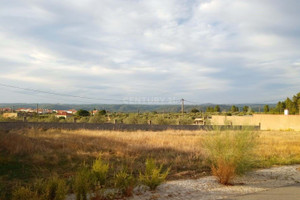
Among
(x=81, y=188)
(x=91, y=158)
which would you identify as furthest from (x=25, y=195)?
(x=91, y=158)

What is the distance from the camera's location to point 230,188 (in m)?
8.99

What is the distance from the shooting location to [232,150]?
33.2 ft

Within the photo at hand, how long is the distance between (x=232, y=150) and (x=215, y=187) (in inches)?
63.6

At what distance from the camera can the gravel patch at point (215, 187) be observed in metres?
8.05

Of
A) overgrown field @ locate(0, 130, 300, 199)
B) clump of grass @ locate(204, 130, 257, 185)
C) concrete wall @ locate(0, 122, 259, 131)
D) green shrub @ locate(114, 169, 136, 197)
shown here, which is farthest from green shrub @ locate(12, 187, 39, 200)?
concrete wall @ locate(0, 122, 259, 131)

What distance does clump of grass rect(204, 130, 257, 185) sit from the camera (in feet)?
32.5

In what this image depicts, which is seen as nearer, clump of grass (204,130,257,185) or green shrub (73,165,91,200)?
green shrub (73,165,91,200)

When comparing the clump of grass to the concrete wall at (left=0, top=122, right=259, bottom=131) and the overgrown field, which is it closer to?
the overgrown field

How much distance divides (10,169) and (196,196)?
724 cm

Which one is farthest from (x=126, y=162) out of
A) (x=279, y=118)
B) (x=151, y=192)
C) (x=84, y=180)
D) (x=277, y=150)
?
(x=279, y=118)

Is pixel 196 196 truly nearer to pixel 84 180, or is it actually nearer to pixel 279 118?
pixel 84 180

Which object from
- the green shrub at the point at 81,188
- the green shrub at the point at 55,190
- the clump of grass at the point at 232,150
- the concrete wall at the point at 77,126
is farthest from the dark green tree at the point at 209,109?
the green shrub at the point at 55,190

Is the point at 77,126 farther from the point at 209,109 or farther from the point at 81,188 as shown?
the point at 209,109

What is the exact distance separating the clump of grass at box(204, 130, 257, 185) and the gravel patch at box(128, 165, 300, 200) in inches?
17.7
